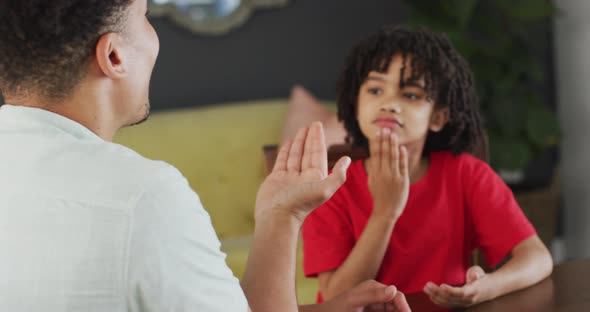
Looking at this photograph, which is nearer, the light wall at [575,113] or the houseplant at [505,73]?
the houseplant at [505,73]

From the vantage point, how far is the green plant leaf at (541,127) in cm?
326

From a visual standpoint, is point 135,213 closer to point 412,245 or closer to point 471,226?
point 412,245

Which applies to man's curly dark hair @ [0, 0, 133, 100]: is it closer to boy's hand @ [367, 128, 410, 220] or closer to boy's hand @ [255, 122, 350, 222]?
boy's hand @ [255, 122, 350, 222]

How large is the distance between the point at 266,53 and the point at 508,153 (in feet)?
3.87

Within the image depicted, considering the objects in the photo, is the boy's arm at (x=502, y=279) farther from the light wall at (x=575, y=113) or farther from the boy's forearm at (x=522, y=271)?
the light wall at (x=575, y=113)

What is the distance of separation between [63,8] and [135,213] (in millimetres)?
244

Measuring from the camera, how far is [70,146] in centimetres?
83

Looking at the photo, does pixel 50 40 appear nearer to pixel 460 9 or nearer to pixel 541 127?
pixel 460 9

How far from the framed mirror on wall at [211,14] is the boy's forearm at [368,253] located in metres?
2.25

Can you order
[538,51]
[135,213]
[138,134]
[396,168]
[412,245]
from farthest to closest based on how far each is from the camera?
[538,51]
[138,134]
[412,245]
[396,168]
[135,213]

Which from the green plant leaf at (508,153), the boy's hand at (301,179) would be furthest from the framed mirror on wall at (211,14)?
the boy's hand at (301,179)

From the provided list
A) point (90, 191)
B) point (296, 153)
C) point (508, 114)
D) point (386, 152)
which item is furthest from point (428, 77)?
point (508, 114)

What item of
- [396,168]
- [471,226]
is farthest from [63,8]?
[471,226]

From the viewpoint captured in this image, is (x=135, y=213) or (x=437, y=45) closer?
(x=135, y=213)
